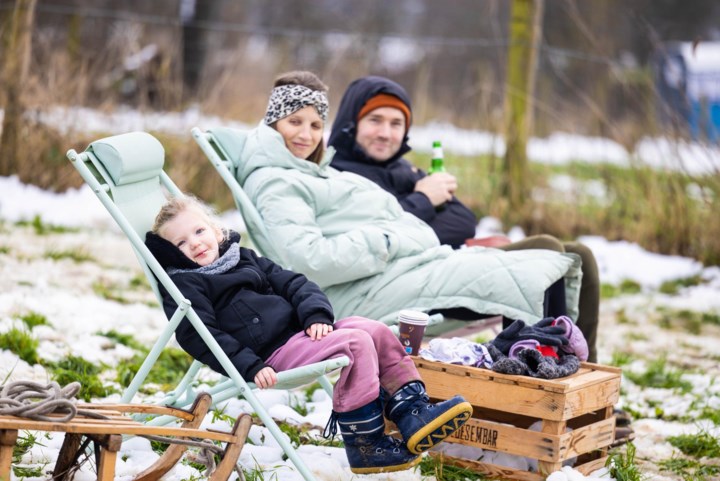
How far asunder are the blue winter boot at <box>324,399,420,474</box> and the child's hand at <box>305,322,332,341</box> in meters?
0.27

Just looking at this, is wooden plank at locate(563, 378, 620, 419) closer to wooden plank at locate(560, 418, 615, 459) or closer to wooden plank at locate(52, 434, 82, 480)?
wooden plank at locate(560, 418, 615, 459)

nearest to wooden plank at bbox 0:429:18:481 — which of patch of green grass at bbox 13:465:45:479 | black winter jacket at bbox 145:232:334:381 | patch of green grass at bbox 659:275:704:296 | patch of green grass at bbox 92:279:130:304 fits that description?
patch of green grass at bbox 13:465:45:479

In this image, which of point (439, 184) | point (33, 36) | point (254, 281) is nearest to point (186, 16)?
point (33, 36)

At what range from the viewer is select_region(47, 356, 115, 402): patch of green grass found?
4129 millimetres

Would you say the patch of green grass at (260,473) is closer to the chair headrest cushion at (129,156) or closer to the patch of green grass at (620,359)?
the chair headrest cushion at (129,156)

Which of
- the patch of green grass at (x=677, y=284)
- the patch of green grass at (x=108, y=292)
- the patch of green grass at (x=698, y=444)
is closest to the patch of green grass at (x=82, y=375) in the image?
the patch of green grass at (x=108, y=292)

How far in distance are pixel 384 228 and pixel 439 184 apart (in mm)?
602

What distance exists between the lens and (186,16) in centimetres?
1681

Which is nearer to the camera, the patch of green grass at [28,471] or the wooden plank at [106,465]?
the wooden plank at [106,465]

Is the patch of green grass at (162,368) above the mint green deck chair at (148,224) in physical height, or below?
below

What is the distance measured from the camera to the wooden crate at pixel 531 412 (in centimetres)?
333

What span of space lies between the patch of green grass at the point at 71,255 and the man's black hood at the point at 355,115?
2802mm

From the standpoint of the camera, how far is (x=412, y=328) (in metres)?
Result: 3.53

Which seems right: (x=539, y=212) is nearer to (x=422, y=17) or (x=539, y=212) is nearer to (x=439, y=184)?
(x=439, y=184)
